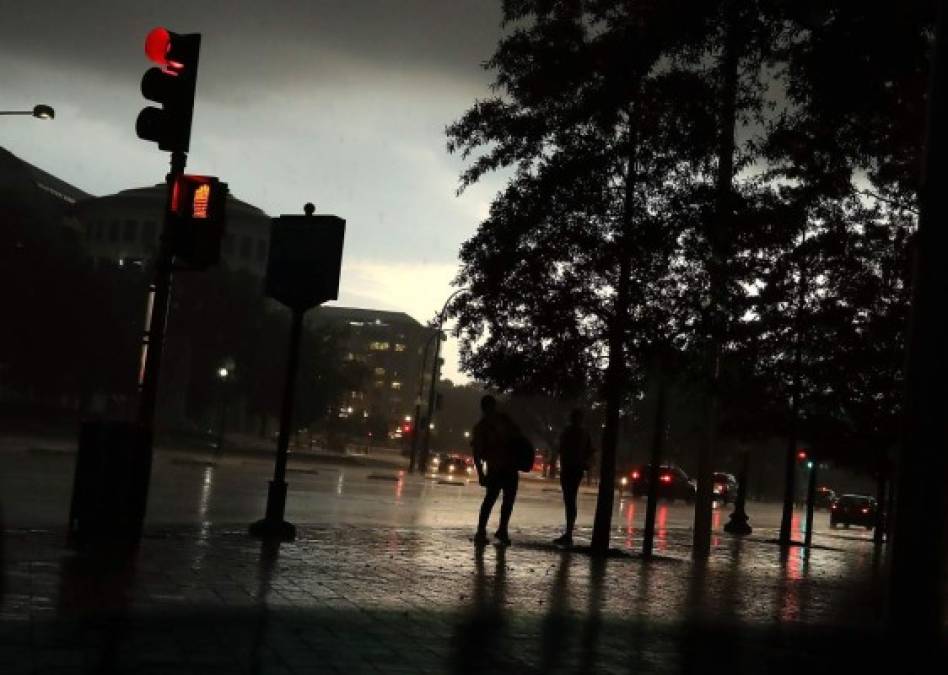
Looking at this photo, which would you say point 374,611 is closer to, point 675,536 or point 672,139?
point 672,139

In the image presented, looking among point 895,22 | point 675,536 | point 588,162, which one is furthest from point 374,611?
point 675,536

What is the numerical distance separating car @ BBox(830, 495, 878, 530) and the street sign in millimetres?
33411

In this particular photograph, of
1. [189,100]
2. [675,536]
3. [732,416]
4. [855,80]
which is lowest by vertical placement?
[675,536]

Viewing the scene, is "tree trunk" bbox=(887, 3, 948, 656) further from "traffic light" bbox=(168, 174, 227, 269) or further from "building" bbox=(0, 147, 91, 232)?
"building" bbox=(0, 147, 91, 232)

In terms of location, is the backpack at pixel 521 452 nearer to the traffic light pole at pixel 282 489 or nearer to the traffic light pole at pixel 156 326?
the traffic light pole at pixel 282 489

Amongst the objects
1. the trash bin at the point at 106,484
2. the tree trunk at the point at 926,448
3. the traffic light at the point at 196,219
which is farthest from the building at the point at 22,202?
the tree trunk at the point at 926,448

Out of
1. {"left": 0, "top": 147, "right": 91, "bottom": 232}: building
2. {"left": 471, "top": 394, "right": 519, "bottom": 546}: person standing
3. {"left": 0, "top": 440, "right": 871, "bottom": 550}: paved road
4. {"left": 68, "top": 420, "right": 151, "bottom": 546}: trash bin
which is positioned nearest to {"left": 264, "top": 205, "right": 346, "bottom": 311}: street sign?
{"left": 471, "top": 394, "right": 519, "bottom": 546}: person standing

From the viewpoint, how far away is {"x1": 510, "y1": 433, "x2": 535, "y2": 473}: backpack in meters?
15.7

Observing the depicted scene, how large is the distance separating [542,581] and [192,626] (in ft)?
15.1

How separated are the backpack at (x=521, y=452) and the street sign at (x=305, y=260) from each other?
3056mm

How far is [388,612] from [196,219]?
180 inches

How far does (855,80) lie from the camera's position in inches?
448

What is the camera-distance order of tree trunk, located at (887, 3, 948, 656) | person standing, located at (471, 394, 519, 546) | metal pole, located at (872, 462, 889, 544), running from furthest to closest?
metal pole, located at (872, 462, 889, 544) < person standing, located at (471, 394, 519, 546) < tree trunk, located at (887, 3, 948, 656)

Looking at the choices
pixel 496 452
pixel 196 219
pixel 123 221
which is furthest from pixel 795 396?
pixel 123 221
